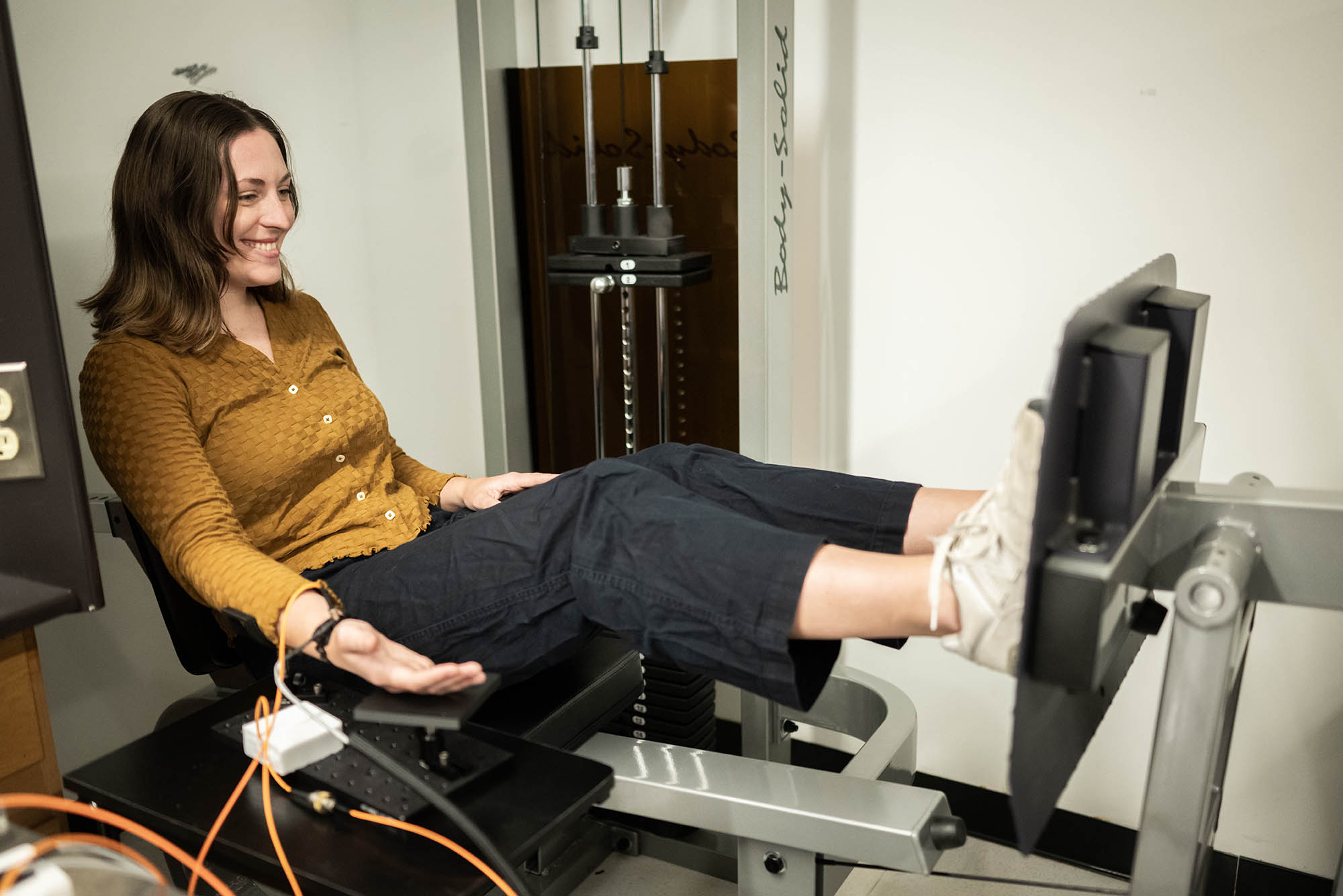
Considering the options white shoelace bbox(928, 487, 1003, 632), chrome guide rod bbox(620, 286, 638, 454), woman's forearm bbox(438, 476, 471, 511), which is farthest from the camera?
chrome guide rod bbox(620, 286, 638, 454)

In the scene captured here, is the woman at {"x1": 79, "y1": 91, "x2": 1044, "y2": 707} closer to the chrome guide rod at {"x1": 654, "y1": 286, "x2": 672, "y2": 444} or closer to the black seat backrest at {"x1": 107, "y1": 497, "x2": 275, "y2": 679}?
the black seat backrest at {"x1": 107, "y1": 497, "x2": 275, "y2": 679}

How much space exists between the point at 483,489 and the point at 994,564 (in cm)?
88

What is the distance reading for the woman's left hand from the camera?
1.59 metres

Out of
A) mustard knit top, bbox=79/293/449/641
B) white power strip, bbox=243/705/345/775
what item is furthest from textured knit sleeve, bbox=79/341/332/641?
white power strip, bbox=243/705/345/775

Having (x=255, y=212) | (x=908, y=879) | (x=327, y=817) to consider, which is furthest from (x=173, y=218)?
(x=908, y=879)

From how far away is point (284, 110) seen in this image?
83.0 inches

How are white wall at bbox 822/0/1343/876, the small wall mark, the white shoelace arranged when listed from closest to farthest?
the white shoelace, white wall at bbox 822/0/1343/876, the small wall mark

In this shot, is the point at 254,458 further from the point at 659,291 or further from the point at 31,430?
the point at 659,291

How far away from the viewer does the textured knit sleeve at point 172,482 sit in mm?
1168

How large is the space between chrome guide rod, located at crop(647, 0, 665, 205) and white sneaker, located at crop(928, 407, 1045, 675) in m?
0.92

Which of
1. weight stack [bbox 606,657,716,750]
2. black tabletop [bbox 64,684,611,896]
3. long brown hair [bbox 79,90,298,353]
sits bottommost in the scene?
weight stack [bbox 606,657,716,750]

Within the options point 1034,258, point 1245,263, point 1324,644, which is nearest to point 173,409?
point 1034,258

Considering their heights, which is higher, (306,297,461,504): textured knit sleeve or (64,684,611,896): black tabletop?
(306,297,461,504): textured knit sleeve

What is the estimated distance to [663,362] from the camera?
6.05 feet
